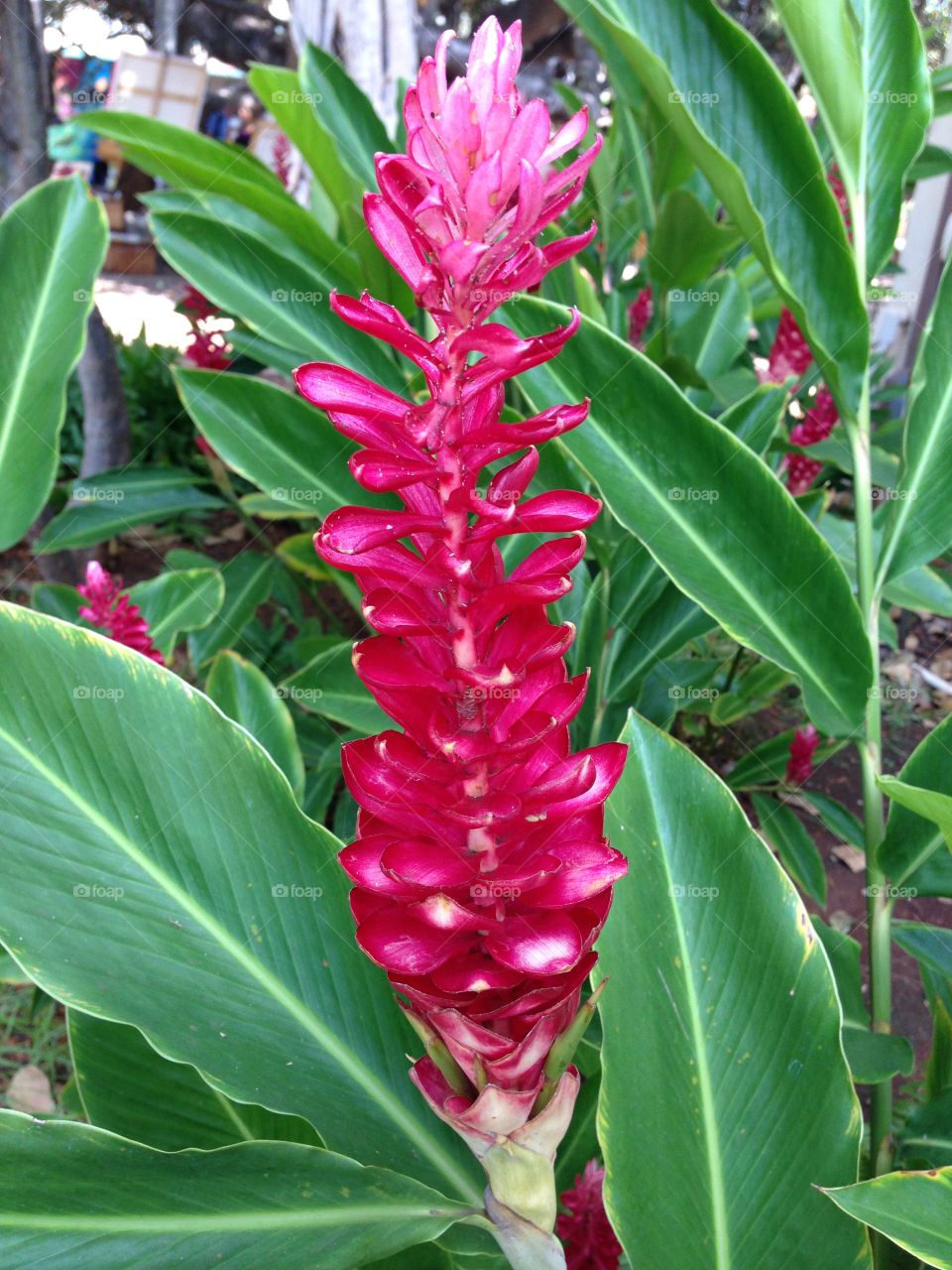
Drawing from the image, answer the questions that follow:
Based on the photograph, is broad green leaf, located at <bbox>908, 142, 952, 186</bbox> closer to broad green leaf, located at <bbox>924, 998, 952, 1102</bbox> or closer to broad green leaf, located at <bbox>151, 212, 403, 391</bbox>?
broad green leaf, located at <bbox>151, 212, 403, 391</bbox>

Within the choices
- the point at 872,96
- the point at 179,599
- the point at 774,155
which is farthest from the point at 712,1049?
the point at 179,599

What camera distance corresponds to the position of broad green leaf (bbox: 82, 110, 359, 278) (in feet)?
7.27

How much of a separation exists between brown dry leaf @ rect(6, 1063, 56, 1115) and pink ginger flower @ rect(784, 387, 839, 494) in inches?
96.5

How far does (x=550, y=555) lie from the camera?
2.25 feet

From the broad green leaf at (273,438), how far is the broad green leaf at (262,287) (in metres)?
0.16

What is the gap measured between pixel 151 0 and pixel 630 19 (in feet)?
39.5

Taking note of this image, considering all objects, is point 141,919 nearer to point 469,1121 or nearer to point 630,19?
point 469,1121

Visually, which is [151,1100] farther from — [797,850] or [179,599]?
[797,850]

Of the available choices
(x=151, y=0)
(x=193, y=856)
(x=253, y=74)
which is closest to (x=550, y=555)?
(x=193, y=856)

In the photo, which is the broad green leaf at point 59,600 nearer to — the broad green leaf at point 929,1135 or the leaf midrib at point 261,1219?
the leaf midrib at point 261,1219

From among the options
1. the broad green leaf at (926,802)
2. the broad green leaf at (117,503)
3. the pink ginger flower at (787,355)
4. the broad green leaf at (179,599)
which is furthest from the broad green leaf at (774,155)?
the broad green leaf at (117,503)

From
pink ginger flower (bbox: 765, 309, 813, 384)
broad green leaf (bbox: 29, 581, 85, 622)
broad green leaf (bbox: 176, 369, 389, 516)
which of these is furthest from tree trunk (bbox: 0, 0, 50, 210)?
pink ginger flower (bbox: 765, 309, 813, 384)

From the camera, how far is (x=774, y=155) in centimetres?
136

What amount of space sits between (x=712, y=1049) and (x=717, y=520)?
675 mm
